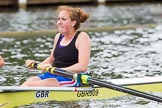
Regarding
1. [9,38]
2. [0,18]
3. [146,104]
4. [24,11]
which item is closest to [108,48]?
[9,38]

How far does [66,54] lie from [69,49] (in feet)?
0.29

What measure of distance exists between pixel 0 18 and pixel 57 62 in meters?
15.4

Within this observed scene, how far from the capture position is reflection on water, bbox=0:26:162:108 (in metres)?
10.6

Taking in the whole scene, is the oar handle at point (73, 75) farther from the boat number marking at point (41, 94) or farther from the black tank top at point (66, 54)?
the black tank top at point (66, 54)

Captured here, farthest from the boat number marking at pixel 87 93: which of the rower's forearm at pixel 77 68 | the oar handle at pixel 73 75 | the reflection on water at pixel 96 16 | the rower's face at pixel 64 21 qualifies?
the reflection on water at pixel 96 16

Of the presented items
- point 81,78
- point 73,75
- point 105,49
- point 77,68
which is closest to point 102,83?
point 81,78

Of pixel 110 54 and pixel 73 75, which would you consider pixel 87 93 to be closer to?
pixel 73 75

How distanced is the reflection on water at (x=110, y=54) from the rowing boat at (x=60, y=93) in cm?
23

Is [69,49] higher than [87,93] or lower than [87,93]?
higher

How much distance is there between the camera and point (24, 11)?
26125 millimetres

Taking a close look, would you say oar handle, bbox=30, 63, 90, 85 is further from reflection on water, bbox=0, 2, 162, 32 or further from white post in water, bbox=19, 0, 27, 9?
white post in water, bbox=19, 0, 27, 9

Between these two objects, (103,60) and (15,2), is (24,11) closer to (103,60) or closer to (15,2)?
(15,2)

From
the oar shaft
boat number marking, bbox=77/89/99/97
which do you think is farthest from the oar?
boat number marking, bbox=77/89/99/97

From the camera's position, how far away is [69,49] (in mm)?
7715
